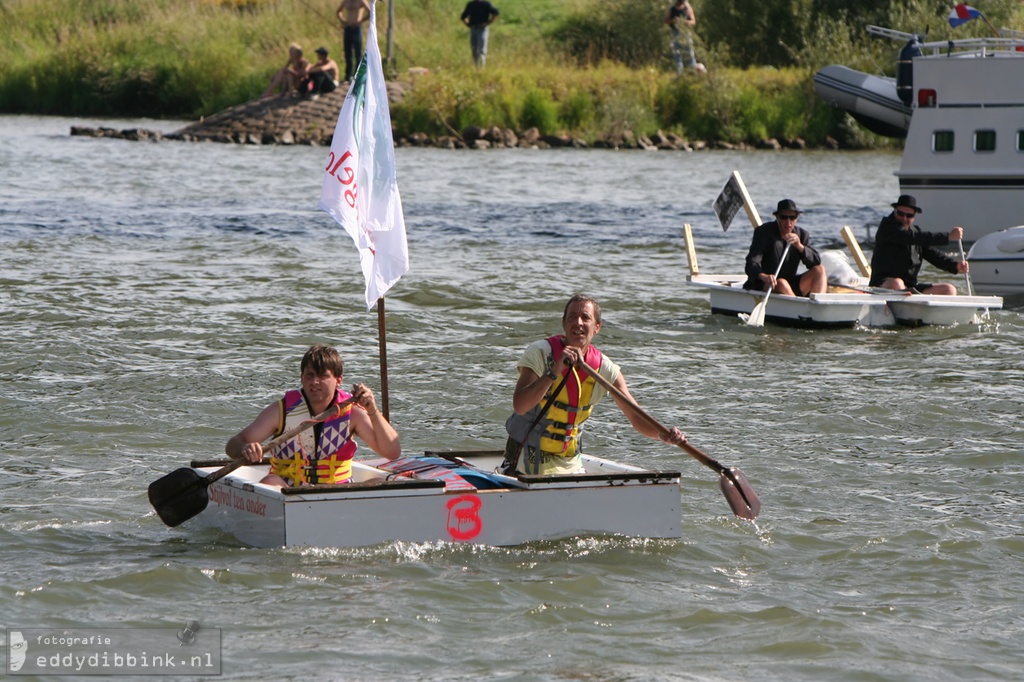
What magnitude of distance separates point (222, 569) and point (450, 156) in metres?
26.9

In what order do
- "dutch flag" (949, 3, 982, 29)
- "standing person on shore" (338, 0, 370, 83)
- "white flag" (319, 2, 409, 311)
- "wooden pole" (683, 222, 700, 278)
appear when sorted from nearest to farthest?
"white flag" (319, 2, 409, 311)
"wooden pole" (683, 222, 700, 278)
"dutch flag" (949, 3, 982, 29)
"standing person on shore" (338, 0, 370, 83)

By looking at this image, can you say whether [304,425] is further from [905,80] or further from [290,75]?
[290,75]

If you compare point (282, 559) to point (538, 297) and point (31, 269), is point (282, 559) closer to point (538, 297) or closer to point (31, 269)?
point (538, 297)

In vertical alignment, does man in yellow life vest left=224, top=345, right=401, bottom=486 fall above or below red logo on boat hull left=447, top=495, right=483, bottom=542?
above

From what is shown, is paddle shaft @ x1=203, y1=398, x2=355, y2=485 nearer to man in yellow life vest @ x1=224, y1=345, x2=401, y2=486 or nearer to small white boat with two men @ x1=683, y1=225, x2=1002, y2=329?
man in yellow life vest @ x1=224, y1=345, x2=401, y2=486

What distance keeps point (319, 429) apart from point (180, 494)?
76 cm

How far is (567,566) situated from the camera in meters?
7.84

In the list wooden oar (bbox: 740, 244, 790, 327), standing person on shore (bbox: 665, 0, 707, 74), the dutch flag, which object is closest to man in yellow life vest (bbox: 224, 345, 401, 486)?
wooden oar (bbox: 740, 244, 790, 327)

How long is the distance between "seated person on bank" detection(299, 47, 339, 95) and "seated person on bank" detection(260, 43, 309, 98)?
0.18 meters

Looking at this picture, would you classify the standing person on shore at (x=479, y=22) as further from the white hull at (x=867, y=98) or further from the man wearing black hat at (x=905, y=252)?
the man wearing black hat at (x=905, y=252)

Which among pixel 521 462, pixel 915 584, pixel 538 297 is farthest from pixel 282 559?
pixel 538 297

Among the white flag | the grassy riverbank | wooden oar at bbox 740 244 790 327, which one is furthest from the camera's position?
the grassy riverbank

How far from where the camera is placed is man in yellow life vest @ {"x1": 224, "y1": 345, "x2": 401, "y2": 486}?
771cm

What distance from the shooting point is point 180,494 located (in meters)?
7.89
